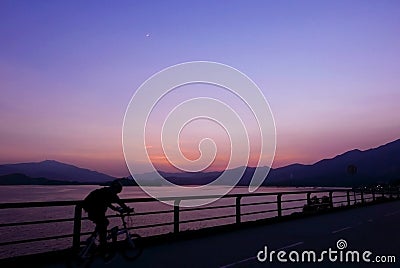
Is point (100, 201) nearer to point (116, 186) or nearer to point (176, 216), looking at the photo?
point (116, 186)

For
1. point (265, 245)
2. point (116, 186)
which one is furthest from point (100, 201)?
point (265, 245)

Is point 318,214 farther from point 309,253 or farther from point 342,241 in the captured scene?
point 309,253

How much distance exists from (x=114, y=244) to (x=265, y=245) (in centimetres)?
436

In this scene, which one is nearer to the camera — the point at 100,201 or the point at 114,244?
the point at 100,201

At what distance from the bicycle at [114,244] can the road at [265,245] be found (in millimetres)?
210

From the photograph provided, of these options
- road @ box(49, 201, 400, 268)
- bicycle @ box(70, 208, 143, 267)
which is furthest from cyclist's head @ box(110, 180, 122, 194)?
road @ box(49, 201, 400, 268)

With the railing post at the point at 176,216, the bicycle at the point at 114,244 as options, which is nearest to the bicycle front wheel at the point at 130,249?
the bicycle at the point at 114,244

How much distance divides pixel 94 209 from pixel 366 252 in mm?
6246

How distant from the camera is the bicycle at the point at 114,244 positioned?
8133mm

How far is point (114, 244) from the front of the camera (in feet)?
29.7

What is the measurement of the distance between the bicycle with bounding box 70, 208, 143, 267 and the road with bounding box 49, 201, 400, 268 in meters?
0.21

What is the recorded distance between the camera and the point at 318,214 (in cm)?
2281

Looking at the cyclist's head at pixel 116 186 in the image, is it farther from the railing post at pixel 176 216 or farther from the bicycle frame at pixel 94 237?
the railing post at pixel 176 216

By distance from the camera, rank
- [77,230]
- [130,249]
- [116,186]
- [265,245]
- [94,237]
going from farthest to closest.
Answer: [265,245] → [130,249] → [77,230] → [116,186] → [94,237]
